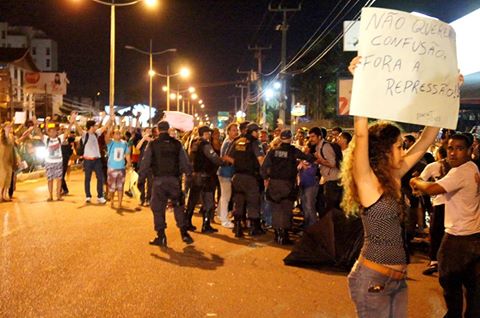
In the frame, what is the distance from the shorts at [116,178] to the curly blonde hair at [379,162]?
1045 cm

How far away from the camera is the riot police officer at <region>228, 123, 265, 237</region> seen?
10602 millimetres

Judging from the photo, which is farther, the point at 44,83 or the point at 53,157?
the point at 44,83

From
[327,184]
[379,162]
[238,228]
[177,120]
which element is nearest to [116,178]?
[177,120]

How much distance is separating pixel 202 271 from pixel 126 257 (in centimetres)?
136

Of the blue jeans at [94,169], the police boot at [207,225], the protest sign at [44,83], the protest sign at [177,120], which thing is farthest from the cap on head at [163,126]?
the protest sign at [44,83]

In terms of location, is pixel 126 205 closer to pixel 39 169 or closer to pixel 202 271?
pixel 202 271

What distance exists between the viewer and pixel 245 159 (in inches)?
417

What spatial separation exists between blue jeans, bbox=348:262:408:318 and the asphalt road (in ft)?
8.67

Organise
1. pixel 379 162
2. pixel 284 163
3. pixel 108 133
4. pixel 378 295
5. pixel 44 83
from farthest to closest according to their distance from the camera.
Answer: pixel 44 83 → pixel 108 133 → pixel 284 163 → pixel 379 162 → pixel 378 295

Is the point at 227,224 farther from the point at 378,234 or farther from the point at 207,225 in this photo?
the point at 378,234

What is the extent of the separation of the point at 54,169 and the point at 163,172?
6.17m

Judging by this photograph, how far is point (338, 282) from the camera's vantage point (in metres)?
7.45

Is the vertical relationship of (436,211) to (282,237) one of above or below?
above

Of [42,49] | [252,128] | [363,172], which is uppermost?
[42,49]
